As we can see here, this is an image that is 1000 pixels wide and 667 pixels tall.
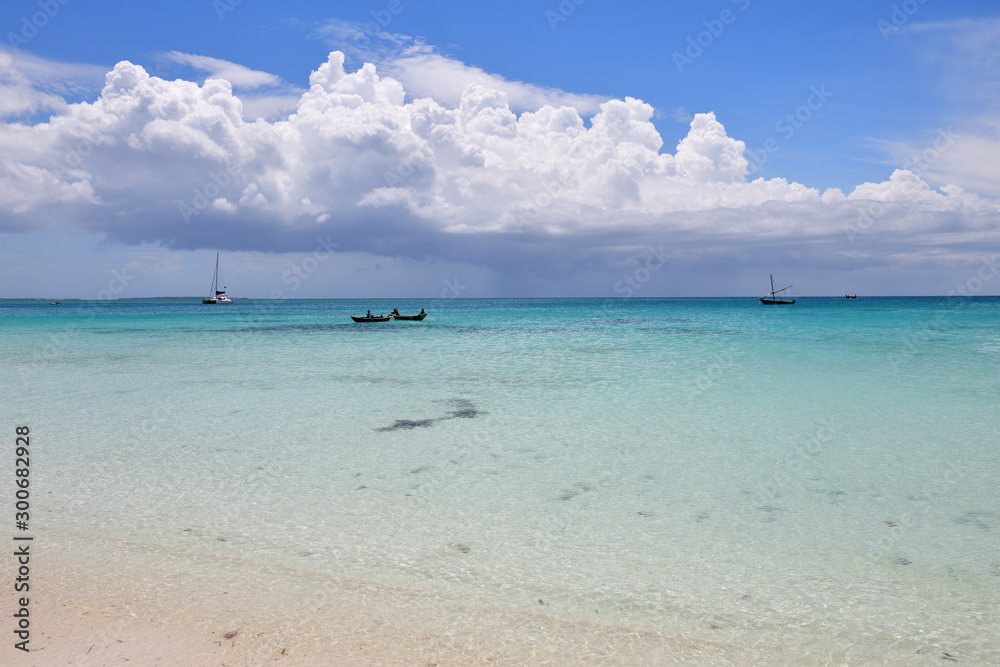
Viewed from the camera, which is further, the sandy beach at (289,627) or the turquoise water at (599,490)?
the turquoise water at (599,490)

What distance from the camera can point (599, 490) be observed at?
27.9ft

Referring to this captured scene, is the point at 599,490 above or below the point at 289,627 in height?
above

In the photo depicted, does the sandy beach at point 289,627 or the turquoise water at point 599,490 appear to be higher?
the turquoise water at point 599,490

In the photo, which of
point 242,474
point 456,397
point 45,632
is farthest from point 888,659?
point 456,397

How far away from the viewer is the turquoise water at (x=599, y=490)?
17.7ft

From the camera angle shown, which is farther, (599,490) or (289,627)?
(599,490)

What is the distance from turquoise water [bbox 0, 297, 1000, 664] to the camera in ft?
17.7

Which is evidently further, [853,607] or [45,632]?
[853,607]

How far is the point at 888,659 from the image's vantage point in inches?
178

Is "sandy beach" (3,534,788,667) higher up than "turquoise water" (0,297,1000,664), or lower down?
lower down

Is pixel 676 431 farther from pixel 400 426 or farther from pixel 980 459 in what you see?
pixel 400 426

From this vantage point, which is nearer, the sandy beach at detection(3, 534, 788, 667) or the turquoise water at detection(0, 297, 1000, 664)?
the sandy beach at detection(3, 534, 788, 667)

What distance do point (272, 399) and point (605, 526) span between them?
1191 centimetres

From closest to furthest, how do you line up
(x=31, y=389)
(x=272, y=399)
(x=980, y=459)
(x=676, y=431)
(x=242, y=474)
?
1. (x=242, y=474)
2. (x=980, y=459)
3. (x=676, y=431)
4. (x=272, y=399)
5. (x=31, y=389)
